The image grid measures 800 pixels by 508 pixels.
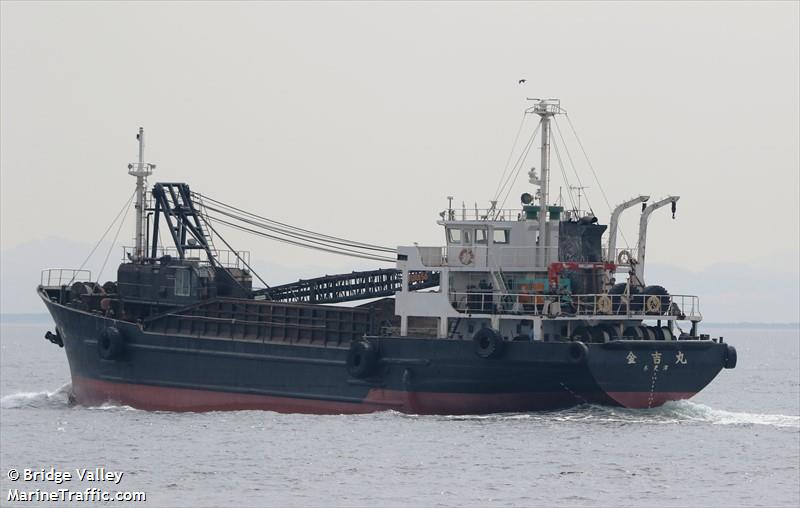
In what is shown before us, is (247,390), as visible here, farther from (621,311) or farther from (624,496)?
(624,496)

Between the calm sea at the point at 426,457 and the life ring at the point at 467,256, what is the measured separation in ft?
16.7

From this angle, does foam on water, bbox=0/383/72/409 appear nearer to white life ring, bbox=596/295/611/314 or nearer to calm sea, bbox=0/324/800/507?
calm sea, bbox=0/324/800/507

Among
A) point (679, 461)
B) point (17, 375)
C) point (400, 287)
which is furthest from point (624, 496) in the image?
point (17, 375)

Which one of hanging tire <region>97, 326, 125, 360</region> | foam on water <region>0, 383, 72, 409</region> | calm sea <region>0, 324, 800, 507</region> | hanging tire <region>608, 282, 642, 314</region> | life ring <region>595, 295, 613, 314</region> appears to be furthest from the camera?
foam on water <region>0, 383, 72, 409</region>

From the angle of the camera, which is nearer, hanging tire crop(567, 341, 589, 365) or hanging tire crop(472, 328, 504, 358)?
hanging tire crop(567, 341, 589, 365)

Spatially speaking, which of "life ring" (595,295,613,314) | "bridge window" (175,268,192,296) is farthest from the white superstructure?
"bridge window" (175,268,192,296)

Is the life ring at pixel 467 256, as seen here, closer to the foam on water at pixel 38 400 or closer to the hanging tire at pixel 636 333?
the hanging tire at pixel 636 333

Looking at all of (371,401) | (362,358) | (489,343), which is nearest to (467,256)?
(489,343)

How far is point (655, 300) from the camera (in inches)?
1804

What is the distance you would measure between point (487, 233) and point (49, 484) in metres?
17.3

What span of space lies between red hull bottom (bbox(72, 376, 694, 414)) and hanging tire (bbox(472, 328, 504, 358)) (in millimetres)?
1418

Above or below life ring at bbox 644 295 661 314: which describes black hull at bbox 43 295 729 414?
below

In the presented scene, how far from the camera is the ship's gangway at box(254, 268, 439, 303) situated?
50.7 meters

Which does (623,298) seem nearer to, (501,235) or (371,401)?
(501,235)
